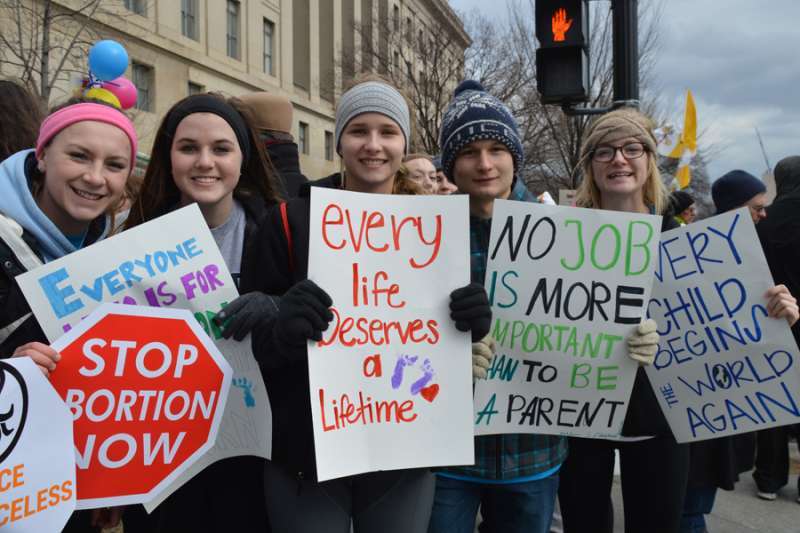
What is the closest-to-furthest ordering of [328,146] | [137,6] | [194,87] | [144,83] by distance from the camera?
[137,6] → [144,83] → [194,87] → [328,146]

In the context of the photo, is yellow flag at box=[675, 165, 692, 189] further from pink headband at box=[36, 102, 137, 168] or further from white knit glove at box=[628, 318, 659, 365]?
pink headband at box=[36, 102, 137, 168]

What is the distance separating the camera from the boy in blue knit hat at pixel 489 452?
208 centimetres

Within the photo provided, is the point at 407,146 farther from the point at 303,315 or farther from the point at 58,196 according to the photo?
the point at 58,196

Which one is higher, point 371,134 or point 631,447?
Result: point 371,134

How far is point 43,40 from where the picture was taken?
10.3 metres

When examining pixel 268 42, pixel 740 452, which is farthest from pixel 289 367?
pixel 268 42

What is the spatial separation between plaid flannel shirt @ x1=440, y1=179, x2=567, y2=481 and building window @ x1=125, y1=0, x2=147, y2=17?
744 inches

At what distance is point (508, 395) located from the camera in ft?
6.94

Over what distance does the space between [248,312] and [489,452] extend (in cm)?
95

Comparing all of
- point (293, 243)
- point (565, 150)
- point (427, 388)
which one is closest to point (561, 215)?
point (427, 388)

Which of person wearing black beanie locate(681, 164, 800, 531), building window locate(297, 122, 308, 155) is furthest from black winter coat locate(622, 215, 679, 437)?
building window locate(297, 122, 308, 155)

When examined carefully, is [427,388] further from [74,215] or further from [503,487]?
[74,215]

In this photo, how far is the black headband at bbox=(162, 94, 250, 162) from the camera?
6.89 feet

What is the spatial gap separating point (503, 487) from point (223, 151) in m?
1.45
